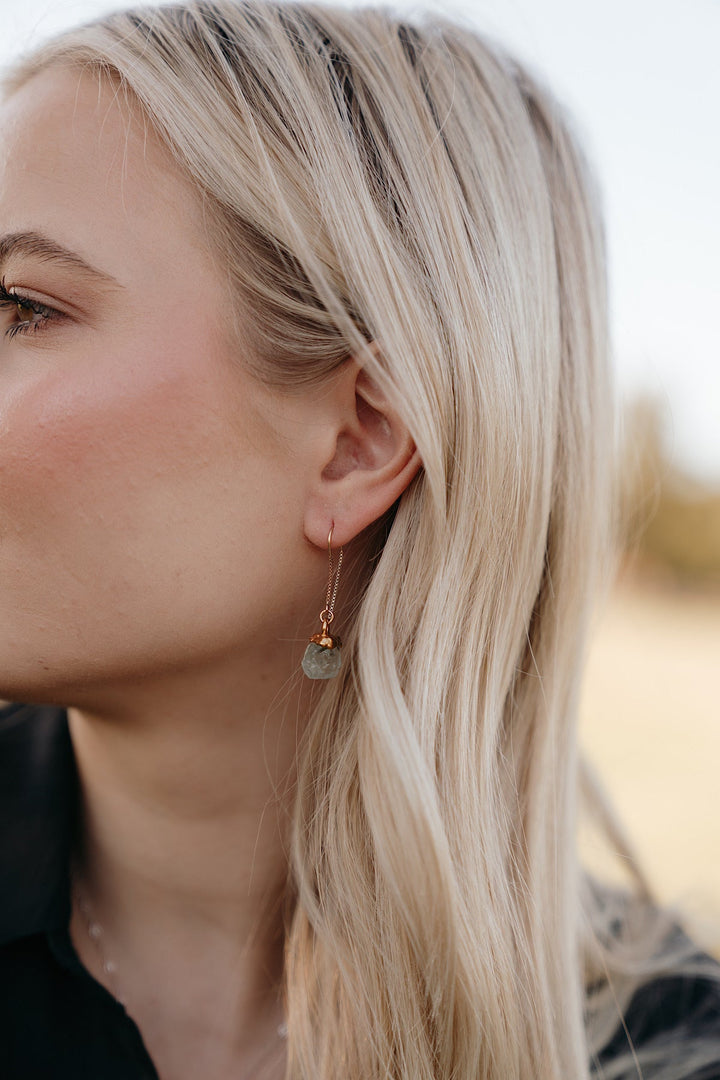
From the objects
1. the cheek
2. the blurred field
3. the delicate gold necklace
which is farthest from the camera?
the blurred field

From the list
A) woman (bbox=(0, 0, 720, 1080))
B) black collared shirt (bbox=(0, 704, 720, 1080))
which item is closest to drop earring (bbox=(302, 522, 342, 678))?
woman (bbox=(0, 0, 720, 1080))

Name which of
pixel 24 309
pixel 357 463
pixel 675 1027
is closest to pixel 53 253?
pixel 24 309

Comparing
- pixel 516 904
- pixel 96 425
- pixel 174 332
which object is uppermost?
pixel 174 332

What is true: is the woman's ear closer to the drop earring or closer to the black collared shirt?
the drop earring

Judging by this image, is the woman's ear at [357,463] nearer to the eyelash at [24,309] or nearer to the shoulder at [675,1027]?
the eyelash at [24,309]

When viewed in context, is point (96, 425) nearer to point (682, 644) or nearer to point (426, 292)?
point (426, 292)

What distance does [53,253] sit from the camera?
1325mm

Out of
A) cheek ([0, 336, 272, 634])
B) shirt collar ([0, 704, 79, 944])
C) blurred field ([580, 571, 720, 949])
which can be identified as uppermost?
cheek ([0, 336, 272, 634])

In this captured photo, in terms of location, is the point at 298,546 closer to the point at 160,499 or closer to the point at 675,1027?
the point at 160,499

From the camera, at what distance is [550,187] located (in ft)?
5.59

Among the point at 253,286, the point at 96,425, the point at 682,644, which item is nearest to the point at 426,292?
the point at 253,286

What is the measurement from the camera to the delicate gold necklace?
1577 millimetres

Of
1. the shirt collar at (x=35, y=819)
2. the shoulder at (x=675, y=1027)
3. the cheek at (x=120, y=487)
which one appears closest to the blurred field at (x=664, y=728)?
the shoulder at (x=675, y=1027)

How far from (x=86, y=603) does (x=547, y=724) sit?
0.87 m
